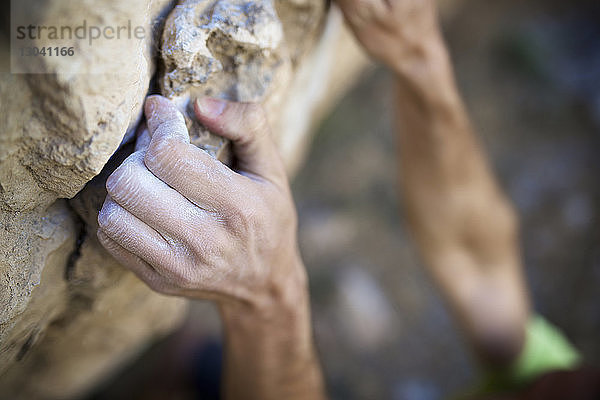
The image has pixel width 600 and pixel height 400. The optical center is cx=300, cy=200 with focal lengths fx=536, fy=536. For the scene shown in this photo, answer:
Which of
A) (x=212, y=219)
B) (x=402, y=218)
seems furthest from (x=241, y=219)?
(x=402, y=218)

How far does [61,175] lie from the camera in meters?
0.60

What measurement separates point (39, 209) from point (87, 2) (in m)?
0.27

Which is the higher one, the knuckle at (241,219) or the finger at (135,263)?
the knuckle at (241,219)

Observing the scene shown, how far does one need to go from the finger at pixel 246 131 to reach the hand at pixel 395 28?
265mm

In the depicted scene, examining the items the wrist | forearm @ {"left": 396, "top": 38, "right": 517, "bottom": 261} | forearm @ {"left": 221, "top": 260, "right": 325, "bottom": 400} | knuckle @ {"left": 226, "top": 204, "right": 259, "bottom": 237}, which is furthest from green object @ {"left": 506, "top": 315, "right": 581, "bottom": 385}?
knuckle @ {"left": 226, "top": 204, "right": 259, "bottom": 237}

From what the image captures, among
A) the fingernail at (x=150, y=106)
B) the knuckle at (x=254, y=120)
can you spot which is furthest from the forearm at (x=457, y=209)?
the fingernail at (x=150, y=106)

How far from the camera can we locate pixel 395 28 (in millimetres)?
841

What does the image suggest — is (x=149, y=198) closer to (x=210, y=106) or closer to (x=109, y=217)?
(x=109, y=217)

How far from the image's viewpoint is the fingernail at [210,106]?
0.66m

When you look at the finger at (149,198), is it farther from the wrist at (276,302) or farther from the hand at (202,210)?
the wrist at (276,302)

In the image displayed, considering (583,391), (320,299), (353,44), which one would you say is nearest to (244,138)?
(583,391)

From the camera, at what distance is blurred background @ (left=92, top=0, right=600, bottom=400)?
202 centimetres

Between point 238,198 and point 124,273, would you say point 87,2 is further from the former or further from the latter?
point 124,273

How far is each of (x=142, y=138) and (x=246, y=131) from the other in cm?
12
